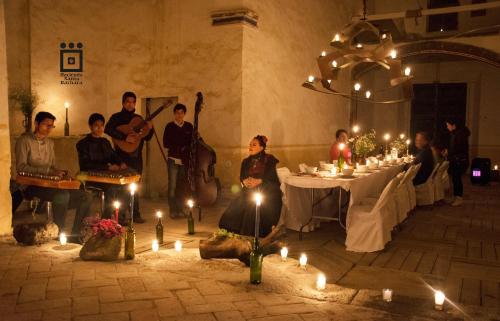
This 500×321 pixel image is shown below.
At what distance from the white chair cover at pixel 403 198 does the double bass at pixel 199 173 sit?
2590 millimetres

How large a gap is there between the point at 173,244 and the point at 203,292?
1.77 m

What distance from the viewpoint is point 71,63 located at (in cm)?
941

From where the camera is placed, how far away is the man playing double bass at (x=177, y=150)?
23.4 ft

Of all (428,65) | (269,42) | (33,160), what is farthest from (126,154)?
(428,65)

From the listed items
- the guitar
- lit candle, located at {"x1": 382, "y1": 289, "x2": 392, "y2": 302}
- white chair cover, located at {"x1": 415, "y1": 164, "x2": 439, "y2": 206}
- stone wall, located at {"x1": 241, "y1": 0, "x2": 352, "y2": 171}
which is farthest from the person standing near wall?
lit candle, located at {"x1": 382, "y1": 289, "x2": 392, "y2": 302}

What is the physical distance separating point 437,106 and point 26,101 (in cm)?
1243

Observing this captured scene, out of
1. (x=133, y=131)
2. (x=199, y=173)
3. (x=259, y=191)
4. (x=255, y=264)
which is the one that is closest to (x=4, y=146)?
(x=133, y=131)

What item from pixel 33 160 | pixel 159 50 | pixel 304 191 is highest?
pixel 159 50

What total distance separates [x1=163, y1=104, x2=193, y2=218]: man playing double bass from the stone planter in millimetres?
2360

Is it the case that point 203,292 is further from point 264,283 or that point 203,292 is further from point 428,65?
point 428,65

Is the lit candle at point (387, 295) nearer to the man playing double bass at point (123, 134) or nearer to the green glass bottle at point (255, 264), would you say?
the green glass bottle at point (255, 264)

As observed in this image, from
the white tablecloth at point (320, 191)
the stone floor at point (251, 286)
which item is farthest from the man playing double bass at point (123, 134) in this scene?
the white tablecloth at point (320, 191)

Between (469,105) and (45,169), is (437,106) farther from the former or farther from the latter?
(45,169)

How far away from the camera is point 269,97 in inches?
361
